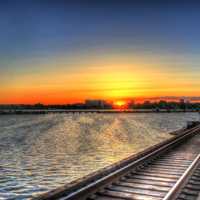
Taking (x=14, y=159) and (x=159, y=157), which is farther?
(x=14, y=159)

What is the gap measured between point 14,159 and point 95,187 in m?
14.2

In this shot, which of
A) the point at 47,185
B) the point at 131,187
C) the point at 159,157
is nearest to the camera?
the point at 131,187

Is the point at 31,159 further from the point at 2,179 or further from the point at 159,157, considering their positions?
the point at 159,157

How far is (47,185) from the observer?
1285 cm

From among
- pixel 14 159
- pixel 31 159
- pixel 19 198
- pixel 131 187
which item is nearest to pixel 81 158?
pixel 31 159

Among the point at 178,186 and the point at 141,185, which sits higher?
the point at 178,186

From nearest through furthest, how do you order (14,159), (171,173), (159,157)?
(171,173)
(159,157)
(14,159)

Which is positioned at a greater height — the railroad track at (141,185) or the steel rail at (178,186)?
the steel rail at (178,186)

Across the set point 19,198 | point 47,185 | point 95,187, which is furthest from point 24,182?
point 95,187

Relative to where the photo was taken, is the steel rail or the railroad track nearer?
the steel rail

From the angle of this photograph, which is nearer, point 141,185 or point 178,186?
point 178,186

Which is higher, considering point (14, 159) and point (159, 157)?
point (159, 157)

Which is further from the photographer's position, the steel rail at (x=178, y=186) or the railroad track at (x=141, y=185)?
the railroad track at (x=141, y=185)

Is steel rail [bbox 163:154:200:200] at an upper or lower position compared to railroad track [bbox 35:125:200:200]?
upper
